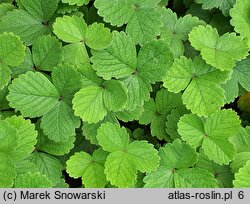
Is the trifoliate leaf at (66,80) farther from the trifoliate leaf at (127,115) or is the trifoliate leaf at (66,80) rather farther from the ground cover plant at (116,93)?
the trifoliate leaf at (127,115)

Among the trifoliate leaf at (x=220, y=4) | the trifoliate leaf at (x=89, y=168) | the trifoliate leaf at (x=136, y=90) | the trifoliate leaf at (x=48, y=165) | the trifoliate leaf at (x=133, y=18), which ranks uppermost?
the trifoliate leaf at (x=220, y=4)

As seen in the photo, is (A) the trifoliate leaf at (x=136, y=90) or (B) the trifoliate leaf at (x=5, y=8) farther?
(B) the trifoliate leaf at (x=5, y=8)

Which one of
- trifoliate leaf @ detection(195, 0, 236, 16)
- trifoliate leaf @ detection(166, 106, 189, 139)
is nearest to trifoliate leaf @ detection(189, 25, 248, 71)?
trifoliate leaf @ detection(195, 0, 236, 16)

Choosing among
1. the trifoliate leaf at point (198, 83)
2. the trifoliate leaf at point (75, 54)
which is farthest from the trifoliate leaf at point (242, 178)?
the trifoliate leaf at point (75, 54)

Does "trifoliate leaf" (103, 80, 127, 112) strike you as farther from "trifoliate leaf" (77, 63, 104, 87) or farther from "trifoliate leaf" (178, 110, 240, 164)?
"trifoliate leaf" (178, 110, 240, 164)

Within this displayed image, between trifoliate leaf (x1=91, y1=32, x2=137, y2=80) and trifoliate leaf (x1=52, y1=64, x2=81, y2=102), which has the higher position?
trifoliate leaf (x1=91, y1=32, x2=137, y2=80)

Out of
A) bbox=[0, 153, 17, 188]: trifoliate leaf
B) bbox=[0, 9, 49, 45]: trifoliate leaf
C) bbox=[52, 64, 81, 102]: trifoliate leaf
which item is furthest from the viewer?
bbox=[0, 9, 49, 45]: trifoliate leaf
